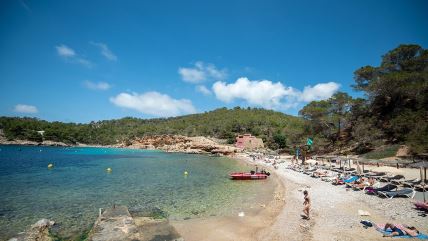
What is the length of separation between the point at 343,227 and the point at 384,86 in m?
40.6

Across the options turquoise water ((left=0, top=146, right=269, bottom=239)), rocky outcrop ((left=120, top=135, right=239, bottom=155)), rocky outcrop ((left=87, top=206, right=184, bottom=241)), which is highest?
rocky outcrop ((left=120, top=135, right=239, bottom=155))

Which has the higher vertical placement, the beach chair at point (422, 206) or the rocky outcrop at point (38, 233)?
the beach chair at point (422, 206)

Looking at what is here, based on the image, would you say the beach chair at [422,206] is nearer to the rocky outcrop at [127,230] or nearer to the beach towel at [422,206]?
the beach towel at [422,206]

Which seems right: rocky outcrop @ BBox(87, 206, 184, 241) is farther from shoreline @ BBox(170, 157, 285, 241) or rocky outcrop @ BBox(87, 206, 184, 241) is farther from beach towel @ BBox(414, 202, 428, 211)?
beach towel @ BBox(414, 202, 428, 211)

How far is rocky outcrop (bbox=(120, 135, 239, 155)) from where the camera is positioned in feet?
265

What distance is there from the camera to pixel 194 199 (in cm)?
1870

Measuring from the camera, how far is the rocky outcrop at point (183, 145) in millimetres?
80688

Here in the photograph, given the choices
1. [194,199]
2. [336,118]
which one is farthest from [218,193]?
[336,118]

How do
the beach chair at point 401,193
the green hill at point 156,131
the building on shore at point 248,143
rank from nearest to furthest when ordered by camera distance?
the beach chair at point 401,193 → the building on shore at point 248,143 → the green hill at point 156,131

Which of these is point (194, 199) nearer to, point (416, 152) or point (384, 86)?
point (416, 152)

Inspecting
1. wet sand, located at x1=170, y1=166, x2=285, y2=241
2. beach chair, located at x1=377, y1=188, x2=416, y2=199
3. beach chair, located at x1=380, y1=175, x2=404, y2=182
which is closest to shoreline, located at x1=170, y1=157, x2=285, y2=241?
wet sand, located at x1=170, y1=166, x2=285, y2=241

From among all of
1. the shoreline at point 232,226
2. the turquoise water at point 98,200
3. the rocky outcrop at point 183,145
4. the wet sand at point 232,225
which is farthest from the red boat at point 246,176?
the rocky outcrop at point 183,145

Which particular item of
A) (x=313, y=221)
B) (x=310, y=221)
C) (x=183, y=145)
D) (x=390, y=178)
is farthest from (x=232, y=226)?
(x=183, y=145)

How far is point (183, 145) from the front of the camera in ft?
311
